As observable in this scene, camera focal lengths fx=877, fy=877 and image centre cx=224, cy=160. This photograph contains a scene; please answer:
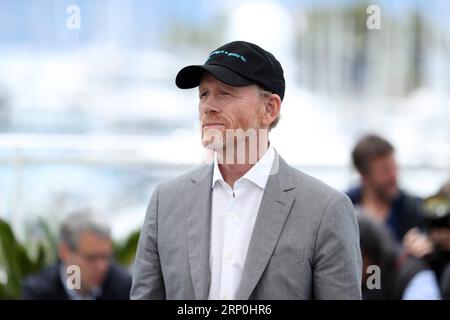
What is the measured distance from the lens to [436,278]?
3.91 m

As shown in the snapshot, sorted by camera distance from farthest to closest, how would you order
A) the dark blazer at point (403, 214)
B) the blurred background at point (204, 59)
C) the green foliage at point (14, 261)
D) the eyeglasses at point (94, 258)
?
the blurred background at point (204, 59) < the dark blazer at point (403, 214) < the green foliage at point (14, 261) < the eyeglasses at point (94, 258)

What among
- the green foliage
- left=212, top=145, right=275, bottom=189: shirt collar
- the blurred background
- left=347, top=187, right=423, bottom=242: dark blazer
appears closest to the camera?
left=212, top=145, right=275, bottom=189: shirt collar

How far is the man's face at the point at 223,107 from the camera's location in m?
2.11

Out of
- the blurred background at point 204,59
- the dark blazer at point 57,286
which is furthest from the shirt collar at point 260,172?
the blurred background at point 204,59

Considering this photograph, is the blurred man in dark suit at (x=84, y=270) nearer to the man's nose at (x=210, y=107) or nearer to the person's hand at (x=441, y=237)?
the person's hand at (x=441, y=237)

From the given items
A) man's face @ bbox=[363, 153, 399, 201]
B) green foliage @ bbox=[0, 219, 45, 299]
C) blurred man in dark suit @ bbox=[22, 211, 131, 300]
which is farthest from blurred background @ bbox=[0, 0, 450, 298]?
A: blurred man in dark suit @ bbox=[22, 211, 131, 300]

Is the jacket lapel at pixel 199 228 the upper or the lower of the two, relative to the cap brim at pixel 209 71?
lower

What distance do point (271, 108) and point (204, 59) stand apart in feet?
23.9

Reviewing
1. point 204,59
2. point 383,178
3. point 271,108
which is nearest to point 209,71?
point 271,108

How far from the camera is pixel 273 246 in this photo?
2049 millimetres

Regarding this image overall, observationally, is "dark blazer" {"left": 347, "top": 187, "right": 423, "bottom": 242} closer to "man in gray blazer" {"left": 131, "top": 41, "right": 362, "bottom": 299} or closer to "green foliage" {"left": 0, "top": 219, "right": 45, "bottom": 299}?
"green foliage" {"left": 0, "top": 219, "right": 45, "bottom": 299}

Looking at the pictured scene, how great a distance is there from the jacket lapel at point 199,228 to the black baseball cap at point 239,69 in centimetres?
25

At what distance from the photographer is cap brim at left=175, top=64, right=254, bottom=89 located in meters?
2.05

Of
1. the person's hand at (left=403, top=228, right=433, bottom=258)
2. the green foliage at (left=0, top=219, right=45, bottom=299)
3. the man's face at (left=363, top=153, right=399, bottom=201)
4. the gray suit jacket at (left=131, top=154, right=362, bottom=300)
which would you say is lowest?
the green foliage at (left=0, top=219, right=45, bottom=299)
